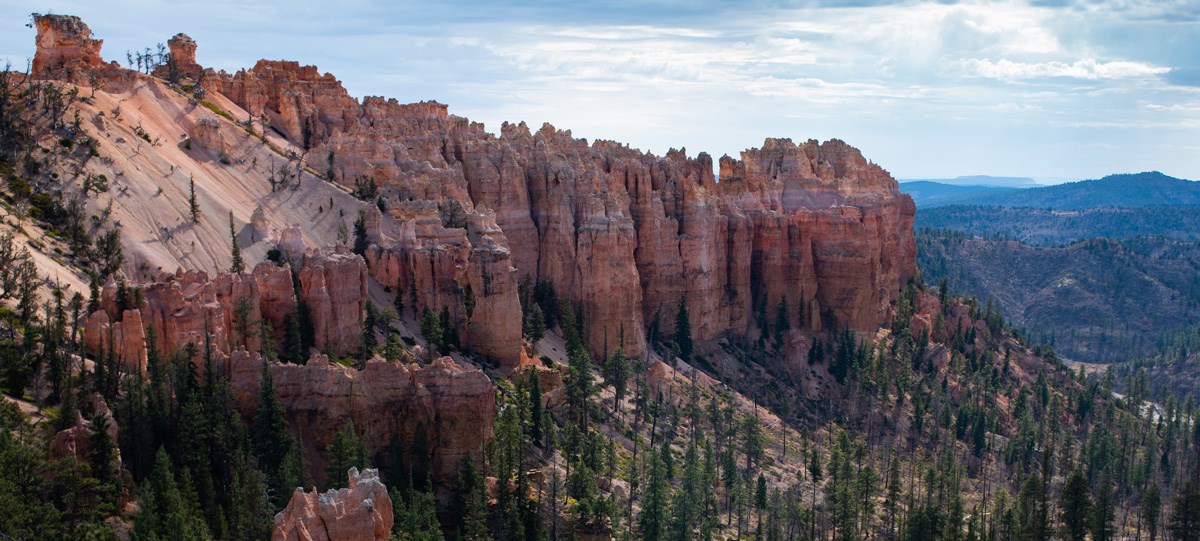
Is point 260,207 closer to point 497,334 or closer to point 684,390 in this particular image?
point 497,334

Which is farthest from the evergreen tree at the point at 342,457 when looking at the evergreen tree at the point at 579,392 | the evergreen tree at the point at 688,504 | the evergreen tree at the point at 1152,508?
the evergreen tree at the point at 1152,508

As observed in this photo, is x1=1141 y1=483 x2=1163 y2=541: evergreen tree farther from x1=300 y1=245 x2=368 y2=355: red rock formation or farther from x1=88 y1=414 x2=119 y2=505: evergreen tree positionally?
x1=88 y1=414 x2=119 y2=505: evergreen tree

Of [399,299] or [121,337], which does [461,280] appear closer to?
[399,299]

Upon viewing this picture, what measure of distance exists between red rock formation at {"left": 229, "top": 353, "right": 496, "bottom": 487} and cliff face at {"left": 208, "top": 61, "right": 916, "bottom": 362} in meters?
21.7

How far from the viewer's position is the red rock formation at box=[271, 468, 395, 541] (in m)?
54.4

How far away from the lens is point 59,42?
108m

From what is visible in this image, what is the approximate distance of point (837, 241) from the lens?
135875mm

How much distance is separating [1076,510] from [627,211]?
49.8 meters

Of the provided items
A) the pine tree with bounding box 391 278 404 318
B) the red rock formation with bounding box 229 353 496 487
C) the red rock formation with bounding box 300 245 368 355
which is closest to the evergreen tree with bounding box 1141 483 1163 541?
the red rock formation with bounding box 229 353 496 487

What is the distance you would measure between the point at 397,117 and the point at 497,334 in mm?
A: 38457

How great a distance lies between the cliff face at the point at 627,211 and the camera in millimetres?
110688

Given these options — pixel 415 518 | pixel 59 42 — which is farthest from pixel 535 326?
pixel 59 42

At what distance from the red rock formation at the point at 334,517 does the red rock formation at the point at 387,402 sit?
15231 millimetres

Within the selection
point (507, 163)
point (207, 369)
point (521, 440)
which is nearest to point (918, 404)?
point (507, 163)
